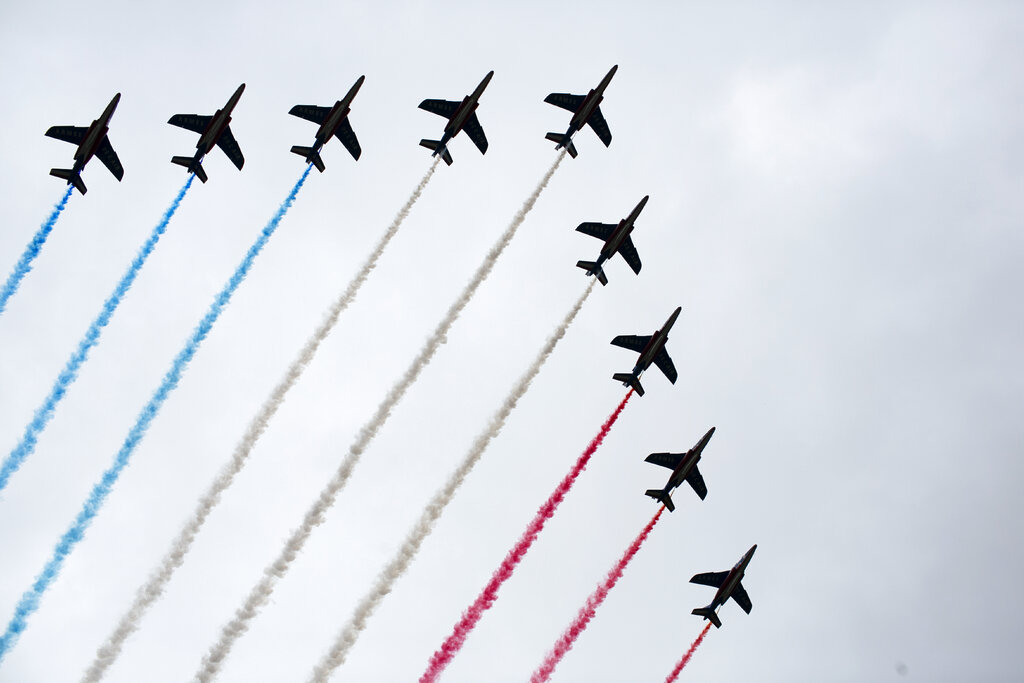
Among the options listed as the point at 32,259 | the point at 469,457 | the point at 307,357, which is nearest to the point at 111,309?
the point at 32,259

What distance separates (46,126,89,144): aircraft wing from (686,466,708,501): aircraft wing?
163 ft

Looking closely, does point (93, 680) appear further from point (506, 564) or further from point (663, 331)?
point (663, 331)

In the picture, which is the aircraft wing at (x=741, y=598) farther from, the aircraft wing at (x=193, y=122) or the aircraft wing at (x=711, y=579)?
the aircraft wing at (x=193, y=122)

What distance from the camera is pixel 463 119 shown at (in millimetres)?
68438

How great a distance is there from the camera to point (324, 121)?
67.7m

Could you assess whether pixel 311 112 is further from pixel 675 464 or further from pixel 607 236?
pixel 675 464

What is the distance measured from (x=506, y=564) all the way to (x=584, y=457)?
937 centimetres

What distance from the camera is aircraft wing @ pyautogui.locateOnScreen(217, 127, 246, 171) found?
66.7m

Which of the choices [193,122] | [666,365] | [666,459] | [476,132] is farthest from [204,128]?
[666,459]

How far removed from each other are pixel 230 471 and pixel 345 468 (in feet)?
22.7

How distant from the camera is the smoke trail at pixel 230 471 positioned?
2122 inches

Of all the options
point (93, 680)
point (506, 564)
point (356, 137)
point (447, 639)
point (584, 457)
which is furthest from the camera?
point (356, 137)

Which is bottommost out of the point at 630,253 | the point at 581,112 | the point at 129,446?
the point at 129,446

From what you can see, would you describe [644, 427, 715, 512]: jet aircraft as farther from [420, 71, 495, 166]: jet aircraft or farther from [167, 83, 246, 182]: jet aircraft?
[167, 83, 246, 182]: jet aircraft
